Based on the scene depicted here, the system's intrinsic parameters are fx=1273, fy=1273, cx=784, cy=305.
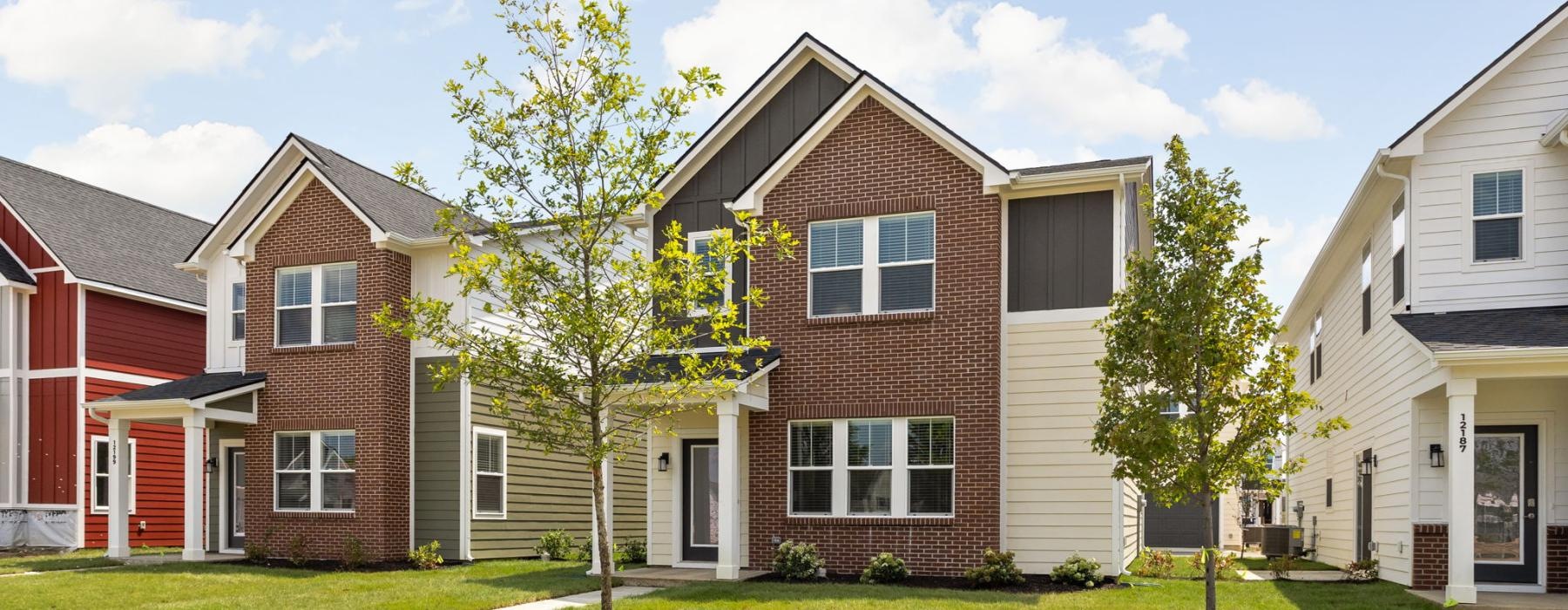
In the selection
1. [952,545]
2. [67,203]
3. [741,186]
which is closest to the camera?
[952,545]

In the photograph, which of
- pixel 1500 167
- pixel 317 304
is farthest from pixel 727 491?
pixel 1500 167

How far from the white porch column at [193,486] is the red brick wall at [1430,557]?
18.4 metres

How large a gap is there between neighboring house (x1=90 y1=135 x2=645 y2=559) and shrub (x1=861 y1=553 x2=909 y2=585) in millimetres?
7797

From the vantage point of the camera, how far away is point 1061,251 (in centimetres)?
1783

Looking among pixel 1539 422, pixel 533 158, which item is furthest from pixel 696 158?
pixel 1539 422

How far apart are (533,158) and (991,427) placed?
8.78m

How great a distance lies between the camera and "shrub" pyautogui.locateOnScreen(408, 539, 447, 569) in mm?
20766

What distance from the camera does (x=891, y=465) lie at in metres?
18.0

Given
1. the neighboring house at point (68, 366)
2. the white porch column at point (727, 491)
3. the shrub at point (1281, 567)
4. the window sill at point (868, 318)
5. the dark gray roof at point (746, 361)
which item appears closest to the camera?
the white porch column at point (727, 491)

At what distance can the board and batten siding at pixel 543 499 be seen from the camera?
22.3m

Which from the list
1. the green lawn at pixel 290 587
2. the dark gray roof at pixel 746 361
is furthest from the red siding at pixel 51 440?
the dark gray roof at pixel 746 361

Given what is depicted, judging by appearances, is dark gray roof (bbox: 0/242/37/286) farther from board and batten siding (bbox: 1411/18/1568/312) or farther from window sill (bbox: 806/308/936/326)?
board and batten siding (bbox: 1411/18/1568/312)

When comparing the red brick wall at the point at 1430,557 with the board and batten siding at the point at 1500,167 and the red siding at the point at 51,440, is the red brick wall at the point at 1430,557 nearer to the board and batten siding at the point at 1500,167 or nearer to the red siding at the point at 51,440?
the board and batten siding at the point at 1500,167

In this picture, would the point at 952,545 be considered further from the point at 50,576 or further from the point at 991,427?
the point at 50,576
